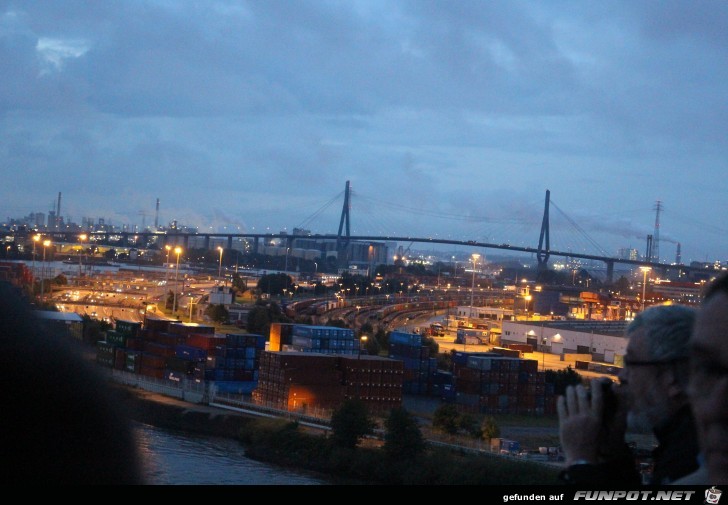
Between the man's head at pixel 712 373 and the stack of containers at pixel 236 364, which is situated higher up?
the man's head at pixel 712 373

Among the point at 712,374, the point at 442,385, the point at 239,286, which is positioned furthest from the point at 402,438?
the point at 239,286

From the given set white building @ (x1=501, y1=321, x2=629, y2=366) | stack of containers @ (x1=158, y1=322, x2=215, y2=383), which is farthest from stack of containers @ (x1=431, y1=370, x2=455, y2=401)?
stack of containers @ (x1=158, y1=322, x2=215, y2=383)

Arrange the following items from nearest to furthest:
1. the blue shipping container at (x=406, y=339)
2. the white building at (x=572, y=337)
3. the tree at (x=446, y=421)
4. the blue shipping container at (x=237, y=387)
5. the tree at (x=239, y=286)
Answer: the tree at (x=446, y=421) → the blue shipping container at (x=237, y=387) → the white building at (x=572, y=337) → the blue shipping container at (x=406, y=339) → the tree at (x=239, y=286)

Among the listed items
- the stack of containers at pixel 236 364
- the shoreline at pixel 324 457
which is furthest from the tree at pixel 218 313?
the shoreline at pixel 324 457

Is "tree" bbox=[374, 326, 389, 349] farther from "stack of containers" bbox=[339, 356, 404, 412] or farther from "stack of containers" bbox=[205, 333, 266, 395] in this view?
"stack of containers" bbox=[339, 356, 404, 412]

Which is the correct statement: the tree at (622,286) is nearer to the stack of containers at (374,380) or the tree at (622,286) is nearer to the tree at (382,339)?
the tree at (382,339)

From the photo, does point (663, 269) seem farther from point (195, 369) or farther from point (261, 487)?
point (261, 487)
